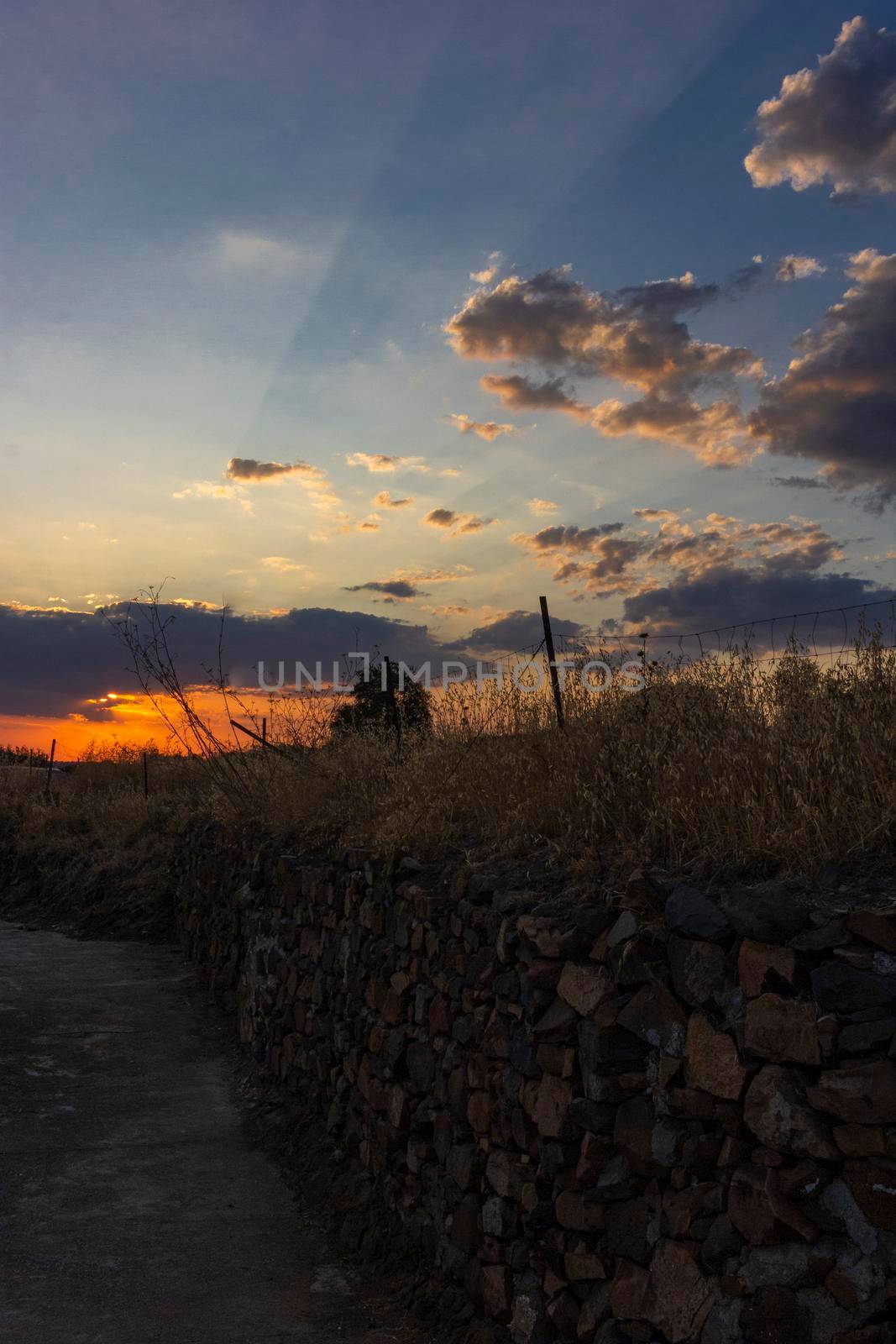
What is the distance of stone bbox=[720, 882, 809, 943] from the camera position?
11.2 feet

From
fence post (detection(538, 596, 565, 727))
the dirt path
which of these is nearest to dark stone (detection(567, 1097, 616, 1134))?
the dirt path

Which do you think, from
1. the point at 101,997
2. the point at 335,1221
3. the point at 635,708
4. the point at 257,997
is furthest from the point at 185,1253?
the point at 101,997

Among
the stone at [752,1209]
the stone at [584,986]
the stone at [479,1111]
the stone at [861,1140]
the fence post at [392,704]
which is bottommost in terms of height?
the stone at [479,1111]

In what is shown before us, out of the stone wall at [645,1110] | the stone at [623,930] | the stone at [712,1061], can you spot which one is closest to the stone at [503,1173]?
the stone wall at [645,1110]

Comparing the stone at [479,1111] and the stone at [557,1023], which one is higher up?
the stone at [557,1023]

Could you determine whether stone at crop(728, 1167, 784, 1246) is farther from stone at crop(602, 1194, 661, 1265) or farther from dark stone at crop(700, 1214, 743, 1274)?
stone at crop(602, 1194, 661, 1265)

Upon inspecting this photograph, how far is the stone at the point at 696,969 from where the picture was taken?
355 centimetres

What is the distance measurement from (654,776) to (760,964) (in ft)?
6.16

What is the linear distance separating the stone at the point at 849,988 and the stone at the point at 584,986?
93cm

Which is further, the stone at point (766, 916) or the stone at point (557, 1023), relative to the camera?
the stone at point (557, 1023)

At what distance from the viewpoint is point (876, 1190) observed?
2980 mm

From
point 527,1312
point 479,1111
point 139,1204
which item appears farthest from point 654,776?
point 139,1204

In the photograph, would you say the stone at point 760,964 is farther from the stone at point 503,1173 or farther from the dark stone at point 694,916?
the stone at point 503,1173

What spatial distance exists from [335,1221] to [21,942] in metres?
9.52
